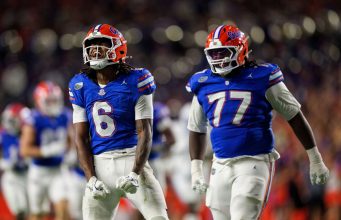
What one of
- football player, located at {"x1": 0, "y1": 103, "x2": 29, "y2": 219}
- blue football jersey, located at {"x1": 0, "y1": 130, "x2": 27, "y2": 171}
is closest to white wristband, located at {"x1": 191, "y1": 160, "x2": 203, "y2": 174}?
football player, located at {"x1": 0, "y1": 103, "x2": 29, "y2": 219}

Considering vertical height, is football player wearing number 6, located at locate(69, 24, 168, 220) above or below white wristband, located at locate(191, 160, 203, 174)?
above

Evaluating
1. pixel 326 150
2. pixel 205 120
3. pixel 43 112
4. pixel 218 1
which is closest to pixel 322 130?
pixel 326 150

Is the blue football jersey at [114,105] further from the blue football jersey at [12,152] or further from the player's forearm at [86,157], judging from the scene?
the blue football jersey at [12,152]

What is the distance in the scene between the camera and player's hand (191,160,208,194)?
609 cm

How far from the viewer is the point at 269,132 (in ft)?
19.6

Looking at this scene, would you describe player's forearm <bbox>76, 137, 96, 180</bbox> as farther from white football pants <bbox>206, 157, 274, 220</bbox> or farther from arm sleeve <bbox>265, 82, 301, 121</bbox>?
arm sleeve <bbox>265, 82, 301, 121</bbox>

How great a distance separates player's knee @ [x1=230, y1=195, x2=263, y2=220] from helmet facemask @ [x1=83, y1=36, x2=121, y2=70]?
1236 millimetres

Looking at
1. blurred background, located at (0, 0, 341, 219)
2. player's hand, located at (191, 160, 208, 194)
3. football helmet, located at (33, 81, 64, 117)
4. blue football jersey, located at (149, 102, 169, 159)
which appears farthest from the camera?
blurred background, located at (0, 0, 341, 219)

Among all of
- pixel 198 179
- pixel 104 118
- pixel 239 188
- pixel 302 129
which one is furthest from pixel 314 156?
pixel 104 118

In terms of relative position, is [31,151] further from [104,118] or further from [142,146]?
[142,146]

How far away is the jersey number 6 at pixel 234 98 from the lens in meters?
5.89

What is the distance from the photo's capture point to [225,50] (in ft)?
19.6

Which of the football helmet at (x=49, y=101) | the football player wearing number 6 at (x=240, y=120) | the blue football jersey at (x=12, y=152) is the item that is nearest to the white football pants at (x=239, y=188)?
the football player wearing number 6 at (x=240, y=120)

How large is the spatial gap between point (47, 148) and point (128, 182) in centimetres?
401
